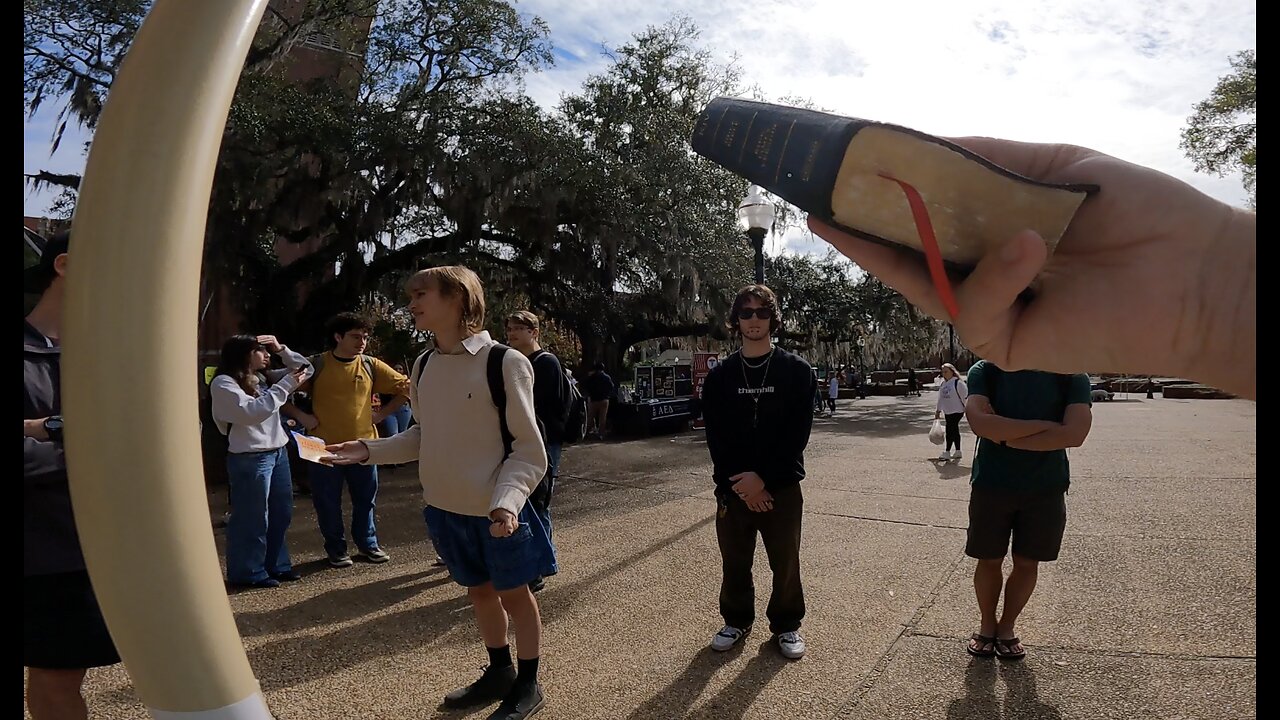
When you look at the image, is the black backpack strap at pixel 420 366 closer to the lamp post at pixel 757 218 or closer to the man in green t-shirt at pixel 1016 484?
the man in green t-shirt at pixel 1016 484

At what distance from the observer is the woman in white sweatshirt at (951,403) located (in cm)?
1106

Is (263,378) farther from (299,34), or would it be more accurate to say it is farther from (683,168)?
(683,168)

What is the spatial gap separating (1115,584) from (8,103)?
19.4 ft

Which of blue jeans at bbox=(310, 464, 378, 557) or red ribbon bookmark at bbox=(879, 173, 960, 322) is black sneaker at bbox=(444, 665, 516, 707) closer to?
blue jeans at bbox=(310, 464, 378, 557)

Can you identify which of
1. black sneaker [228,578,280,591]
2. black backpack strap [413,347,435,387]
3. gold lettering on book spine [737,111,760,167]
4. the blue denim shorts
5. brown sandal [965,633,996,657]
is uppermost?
gold lettering on book spine [737,111,760,167]

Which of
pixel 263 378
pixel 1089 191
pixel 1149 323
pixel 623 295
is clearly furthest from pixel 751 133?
pixel 623 295

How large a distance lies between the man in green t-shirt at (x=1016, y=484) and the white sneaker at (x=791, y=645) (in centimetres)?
87

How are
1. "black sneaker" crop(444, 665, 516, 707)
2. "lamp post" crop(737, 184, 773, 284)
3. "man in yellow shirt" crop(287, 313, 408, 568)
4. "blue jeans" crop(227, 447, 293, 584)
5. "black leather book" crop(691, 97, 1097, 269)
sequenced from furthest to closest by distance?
"lamp post" crop(737, 184, 773, 284), "man in yellow shirt" crop(287, 313, 408, 568), "blue jeans" crop(227, 447, 293, 584), "black sneaker" crop(444, 665, 516, 707), "black leather book" crop(691, 97, 1097, 269)

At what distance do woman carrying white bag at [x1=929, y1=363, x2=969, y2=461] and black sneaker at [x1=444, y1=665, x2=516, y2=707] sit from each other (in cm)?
890

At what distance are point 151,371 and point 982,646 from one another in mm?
4104

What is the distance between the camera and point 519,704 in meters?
3.26

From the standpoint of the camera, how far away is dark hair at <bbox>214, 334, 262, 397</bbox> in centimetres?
533

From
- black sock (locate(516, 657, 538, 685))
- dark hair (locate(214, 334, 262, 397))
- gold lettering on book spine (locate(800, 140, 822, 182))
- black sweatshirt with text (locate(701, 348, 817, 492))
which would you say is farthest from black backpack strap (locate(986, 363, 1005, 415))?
dark hair (locate(214, 334, 262, 397))

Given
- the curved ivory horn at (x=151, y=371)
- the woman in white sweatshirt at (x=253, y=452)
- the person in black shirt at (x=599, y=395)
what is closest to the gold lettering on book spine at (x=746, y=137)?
the curved ivory horn at (x=151, y=371)
